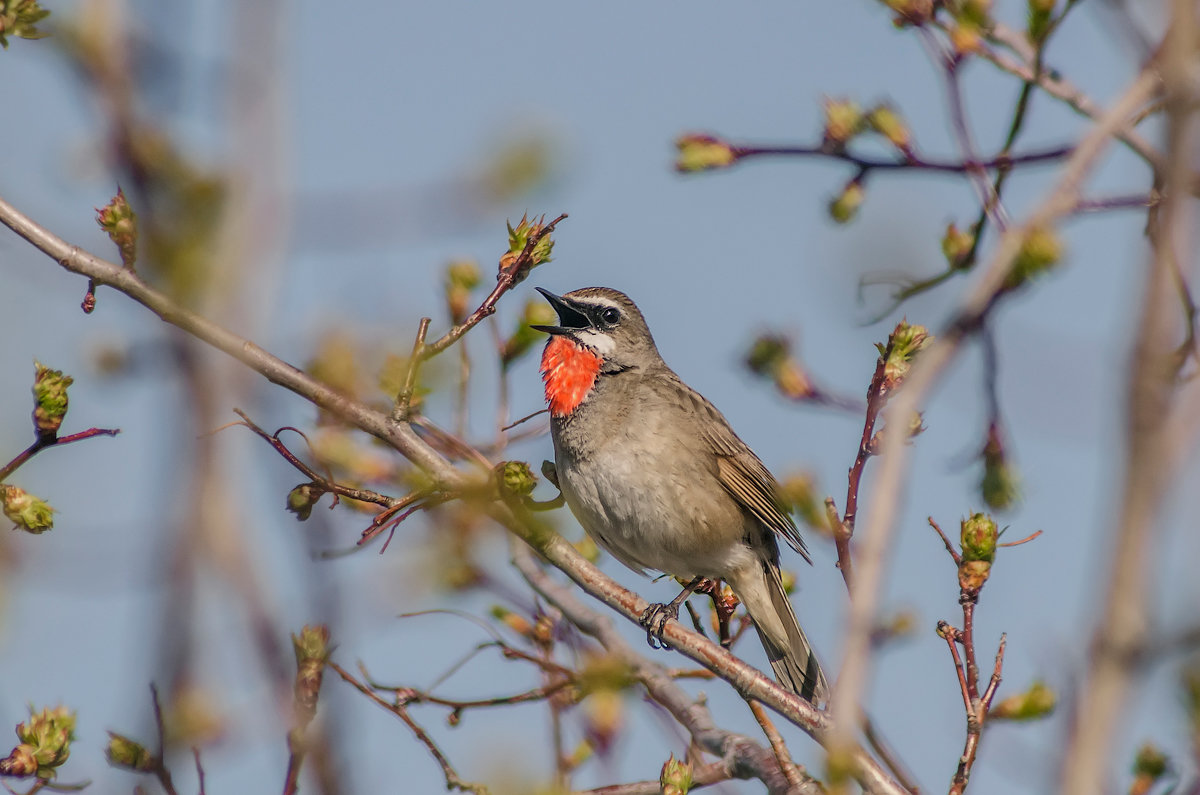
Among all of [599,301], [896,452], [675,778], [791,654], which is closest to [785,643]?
[791,654]

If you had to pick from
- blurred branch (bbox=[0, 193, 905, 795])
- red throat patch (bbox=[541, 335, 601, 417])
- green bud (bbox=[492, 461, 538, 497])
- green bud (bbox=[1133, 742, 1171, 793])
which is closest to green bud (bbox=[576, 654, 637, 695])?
blurred branch (bbox=[0, 193, 905, 795])

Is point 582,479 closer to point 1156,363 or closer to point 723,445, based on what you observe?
point 723,445

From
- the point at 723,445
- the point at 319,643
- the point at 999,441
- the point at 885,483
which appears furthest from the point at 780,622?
the point at 885,483

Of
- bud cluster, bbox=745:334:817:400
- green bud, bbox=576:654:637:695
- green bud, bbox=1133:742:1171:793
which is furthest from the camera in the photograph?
bud cluster, bbox=745:334:817:400

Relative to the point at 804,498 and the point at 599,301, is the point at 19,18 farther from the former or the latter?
the point at 599,301

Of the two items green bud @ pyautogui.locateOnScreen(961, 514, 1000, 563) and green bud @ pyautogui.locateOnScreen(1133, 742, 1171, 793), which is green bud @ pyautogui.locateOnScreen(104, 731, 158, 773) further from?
green bud @ pyautogui.locateOnScreen(1133, 742, 1171, 793)

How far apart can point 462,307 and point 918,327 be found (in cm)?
231

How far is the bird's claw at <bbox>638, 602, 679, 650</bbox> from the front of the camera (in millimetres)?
6159

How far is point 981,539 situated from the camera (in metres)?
4.96

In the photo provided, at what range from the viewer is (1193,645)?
6.52 ft

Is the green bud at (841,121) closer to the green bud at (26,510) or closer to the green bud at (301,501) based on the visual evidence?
the green bud at (301,501)

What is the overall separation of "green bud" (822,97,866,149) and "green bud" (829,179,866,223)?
225 mm

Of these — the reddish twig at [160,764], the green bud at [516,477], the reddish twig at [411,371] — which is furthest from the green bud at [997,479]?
the reddish twig at [160,764]

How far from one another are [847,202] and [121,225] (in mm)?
3080
